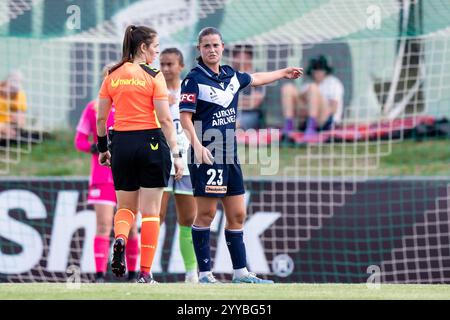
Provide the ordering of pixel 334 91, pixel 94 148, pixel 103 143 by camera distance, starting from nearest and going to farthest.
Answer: pixel 103 143 → pixel 94 148 → pixel 334 91

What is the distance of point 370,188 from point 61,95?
18.0 feet

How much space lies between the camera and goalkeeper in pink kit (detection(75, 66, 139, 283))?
520 inches

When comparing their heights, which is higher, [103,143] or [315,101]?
[315,101]

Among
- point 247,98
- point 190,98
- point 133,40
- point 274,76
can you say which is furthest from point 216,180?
point 247,98

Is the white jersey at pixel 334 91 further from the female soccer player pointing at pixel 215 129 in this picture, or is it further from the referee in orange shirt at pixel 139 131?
the referee in orange shirt at pixel 139 131

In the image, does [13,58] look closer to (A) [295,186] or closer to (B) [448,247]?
(A) [295,186]

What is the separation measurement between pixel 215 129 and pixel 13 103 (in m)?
7.80

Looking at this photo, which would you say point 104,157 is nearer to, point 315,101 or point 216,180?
point 216,180

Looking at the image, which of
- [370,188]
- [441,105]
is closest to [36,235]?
[370,188]

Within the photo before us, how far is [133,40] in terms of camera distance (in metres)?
10.3

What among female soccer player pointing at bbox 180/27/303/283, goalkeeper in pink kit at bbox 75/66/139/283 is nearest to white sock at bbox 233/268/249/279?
female soccer player pointing at bbox 180/27/303/283

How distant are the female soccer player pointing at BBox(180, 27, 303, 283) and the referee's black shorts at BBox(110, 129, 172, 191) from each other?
37cm

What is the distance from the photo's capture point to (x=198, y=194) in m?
10.8

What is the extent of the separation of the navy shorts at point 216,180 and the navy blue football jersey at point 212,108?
8cm
